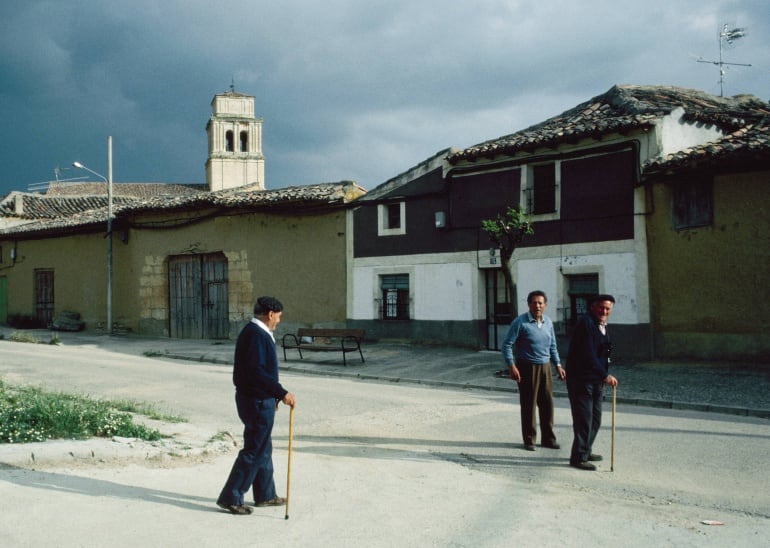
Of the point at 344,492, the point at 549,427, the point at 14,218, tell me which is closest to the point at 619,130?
the point at 549,427

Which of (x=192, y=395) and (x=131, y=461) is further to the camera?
(x=192, y=395)

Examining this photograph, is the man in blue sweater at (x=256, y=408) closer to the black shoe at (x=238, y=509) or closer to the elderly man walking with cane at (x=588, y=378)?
the black shoe at (x=238, y=509)

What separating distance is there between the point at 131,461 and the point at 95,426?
3.14 ft

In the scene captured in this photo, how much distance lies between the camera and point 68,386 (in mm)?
11328

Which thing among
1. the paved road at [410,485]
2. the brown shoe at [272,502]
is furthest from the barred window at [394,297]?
the brown shoe at [272,502]

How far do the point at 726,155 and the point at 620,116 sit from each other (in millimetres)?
3206

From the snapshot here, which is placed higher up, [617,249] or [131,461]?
[617,249]

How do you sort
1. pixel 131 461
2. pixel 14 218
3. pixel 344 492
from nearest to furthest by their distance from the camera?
pixel 344 492
pixel 131 461
pixel 14 218

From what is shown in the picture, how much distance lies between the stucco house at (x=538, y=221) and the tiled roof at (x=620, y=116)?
5 centimetres

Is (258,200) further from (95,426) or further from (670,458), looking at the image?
(670,458)

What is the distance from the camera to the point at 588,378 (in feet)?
21.0

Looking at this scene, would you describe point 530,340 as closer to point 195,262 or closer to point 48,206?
point 195,262

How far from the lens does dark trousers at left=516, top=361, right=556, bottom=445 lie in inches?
284

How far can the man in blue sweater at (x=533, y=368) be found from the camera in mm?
7215
